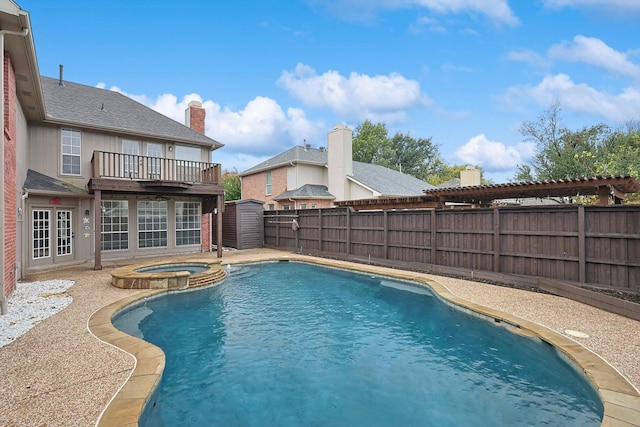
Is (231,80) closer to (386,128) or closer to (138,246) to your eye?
(138,246)

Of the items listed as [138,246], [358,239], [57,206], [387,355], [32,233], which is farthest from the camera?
[138,246]

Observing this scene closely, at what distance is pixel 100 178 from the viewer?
1152 centimetres

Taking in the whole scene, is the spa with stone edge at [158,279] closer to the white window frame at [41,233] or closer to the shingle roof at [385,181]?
the white window frame at [41,233]

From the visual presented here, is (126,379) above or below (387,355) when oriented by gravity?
above

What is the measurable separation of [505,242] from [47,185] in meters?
14.3

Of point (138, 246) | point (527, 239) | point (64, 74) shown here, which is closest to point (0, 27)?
point (138, 246)

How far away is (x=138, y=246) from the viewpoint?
46.8 ft

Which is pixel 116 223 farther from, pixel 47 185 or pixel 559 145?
pixel 559 145

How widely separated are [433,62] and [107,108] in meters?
16.7

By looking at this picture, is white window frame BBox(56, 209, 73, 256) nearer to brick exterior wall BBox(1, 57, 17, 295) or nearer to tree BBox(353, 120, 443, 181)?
brick exterior wall BBox(1, 57, 17, 295)

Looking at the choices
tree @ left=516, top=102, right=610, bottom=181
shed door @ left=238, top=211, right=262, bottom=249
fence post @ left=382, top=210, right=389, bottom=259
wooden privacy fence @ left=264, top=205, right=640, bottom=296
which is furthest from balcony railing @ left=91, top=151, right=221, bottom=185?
tree @ left=516, top=102, right=610, bottom=181

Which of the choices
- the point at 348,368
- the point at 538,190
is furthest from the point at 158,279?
the point at 538,190

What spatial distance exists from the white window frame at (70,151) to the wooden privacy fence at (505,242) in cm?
987

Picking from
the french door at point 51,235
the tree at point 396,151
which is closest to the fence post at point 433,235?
the french door at point 51,235
